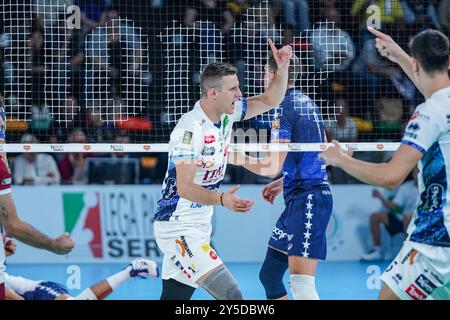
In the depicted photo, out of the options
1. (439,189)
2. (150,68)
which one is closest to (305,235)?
(439,189)

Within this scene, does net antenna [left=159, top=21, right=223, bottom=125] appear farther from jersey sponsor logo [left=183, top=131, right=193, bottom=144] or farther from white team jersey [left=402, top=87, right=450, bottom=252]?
white team jersey [left=402, top=87, right=450, bottom=252]

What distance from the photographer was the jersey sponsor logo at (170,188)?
7.61m

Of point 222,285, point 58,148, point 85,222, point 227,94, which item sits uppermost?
point 227,94

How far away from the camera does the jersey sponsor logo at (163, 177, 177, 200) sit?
761cm

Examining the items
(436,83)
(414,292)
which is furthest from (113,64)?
(414,292)

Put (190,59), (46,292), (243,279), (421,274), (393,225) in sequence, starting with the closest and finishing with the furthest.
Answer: (421,274), (46,292), (190,59), (243,279), (393,225)

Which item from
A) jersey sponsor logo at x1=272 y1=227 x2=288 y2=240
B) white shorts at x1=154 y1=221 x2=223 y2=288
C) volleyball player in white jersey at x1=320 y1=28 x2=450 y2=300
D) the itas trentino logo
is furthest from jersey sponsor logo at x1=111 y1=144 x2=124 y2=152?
the itas trentino logo

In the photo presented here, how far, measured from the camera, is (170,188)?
25.1 feet

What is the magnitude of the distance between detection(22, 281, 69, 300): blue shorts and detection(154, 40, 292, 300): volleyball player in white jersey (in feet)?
2.71

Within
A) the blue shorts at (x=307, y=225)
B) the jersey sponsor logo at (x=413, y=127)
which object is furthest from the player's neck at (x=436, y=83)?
the blue shorts at (x=307, y=225)

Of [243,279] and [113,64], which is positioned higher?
[113,64]

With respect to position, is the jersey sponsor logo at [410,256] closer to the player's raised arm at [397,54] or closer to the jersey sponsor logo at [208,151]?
the player's raised arm at [397,54]

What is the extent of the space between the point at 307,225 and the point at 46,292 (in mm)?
2367

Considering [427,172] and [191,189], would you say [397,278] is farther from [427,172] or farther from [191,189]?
[191,189]
